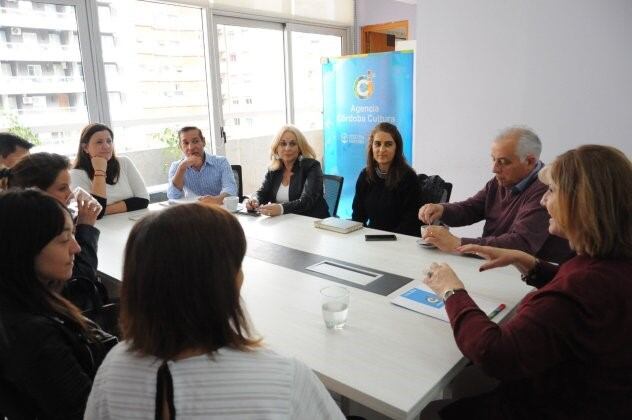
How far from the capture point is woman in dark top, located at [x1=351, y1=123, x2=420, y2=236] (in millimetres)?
2875

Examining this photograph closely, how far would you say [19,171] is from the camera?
1980mm

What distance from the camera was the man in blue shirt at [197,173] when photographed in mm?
3441

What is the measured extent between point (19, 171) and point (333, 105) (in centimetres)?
393

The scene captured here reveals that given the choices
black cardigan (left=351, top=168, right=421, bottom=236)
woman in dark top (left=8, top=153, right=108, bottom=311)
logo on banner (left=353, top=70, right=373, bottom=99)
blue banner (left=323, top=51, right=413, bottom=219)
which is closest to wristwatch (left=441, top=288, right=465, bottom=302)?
woman in dark top (left=8, top=153, right=108, bottom=311)

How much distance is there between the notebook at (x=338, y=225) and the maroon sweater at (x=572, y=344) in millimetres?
1321

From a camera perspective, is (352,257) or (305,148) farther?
(305,148)

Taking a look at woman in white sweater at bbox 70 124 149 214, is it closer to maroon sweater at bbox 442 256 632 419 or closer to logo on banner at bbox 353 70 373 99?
maroon sweater at bbox 442 256 632 419

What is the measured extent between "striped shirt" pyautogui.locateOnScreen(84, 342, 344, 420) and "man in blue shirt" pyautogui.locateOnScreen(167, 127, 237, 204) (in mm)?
2650

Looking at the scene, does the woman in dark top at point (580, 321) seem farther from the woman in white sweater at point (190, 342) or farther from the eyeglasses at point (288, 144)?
the eyeglasses at point (288, 144)

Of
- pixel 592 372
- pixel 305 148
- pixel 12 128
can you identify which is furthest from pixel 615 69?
pixel 12 128

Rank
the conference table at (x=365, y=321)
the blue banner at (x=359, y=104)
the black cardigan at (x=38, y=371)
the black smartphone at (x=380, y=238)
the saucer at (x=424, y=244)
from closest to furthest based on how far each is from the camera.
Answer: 1. the black cardigan at (x=38, y=371)
2. the conference table at (x=365, y=321)
3. the saucer at (x=424, y=244)
4. the black smartphone at (x=380, y=238)
5. the blue banner at (x=359, y=104)

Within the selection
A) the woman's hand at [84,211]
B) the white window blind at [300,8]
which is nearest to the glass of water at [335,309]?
the woman's hand at [84,211]

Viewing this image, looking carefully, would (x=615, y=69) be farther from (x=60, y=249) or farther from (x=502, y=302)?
(x=60, y=249)

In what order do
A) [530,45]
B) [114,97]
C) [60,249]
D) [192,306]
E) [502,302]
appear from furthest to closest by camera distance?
[114,97] → [530,45] → [502,302] → [60,249] → [192,306]
